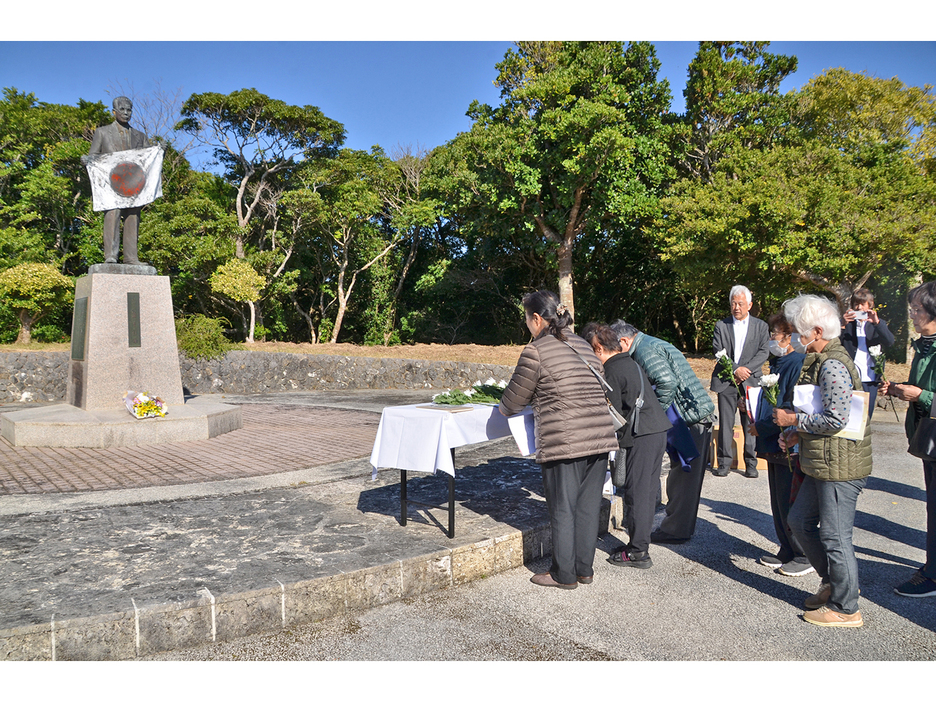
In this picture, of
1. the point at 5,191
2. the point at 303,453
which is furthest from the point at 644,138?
the point at 5,191

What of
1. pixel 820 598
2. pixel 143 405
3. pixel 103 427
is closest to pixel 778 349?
pixel 820 598

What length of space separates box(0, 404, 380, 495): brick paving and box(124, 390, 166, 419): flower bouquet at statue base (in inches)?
18.8

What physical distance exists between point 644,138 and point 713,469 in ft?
44.2

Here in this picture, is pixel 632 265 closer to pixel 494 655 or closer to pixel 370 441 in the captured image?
pixel 370 441

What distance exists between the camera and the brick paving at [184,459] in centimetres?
625

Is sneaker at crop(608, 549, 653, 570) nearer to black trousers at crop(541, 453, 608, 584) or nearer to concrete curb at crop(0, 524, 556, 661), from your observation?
black trousers at crop(541, 453, 608, 584)

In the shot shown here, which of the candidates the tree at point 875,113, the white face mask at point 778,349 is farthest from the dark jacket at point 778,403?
the tree at point 875,113

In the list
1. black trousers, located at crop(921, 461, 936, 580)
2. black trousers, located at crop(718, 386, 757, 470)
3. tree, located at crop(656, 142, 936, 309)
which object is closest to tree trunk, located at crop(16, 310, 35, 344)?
tree, located at crop(656, 142, 936, 309)

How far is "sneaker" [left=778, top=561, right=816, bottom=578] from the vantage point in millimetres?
4340

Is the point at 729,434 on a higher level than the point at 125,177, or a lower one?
lower

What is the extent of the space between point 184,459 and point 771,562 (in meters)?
5.98

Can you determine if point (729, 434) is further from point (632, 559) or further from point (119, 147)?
point (119, 147)

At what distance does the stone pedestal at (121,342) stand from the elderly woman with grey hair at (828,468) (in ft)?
26.8

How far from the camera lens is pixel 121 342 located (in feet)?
29.2
